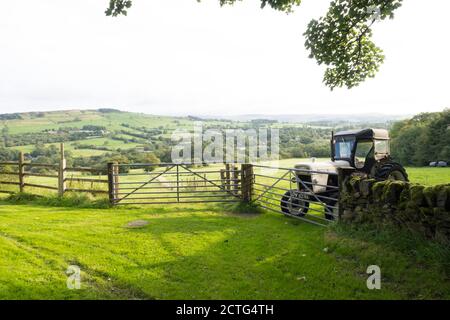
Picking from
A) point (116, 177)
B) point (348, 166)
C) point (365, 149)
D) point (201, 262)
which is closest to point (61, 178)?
point (116, 177)

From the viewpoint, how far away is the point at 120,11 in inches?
225

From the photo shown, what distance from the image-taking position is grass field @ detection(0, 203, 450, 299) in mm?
4160

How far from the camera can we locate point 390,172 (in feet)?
29.2

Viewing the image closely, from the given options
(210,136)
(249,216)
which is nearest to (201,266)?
(249,216)

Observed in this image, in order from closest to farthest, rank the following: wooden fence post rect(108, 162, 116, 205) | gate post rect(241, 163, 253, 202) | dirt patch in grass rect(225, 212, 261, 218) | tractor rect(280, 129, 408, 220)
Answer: tractor rect(280, 129, 408, 220) → dirt patch in grass rect(225, 212, 261, 218) → gate post rect(241, 163, 253, 202) → wooden fence post rect(108, 162, 116, 205)

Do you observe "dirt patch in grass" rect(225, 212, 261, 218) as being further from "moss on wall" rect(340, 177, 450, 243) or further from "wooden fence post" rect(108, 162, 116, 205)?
"wooden fence post" rect(108, 162, 116, 205)

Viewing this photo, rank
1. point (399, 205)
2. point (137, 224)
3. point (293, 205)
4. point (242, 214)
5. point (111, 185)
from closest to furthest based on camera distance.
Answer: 1. point (399, 205)
2. point (137, 224)
3. point (293, 205)
4. point (242, 214)
5. point (111, 185)

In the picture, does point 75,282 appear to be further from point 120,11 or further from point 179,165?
point 179,165

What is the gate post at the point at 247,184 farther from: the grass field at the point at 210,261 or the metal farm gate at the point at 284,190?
the grass field at the point at 210,261

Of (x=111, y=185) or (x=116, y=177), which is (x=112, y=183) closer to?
(x=111, y=185)

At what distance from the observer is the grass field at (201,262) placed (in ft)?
13.6

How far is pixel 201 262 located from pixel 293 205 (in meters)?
4.43

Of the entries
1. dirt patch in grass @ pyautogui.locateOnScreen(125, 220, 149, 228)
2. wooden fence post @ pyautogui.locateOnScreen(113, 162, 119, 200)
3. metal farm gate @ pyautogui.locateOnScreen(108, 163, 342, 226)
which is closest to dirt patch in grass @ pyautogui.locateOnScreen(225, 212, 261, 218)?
metal farm gate @ pyautogui.locateOnScreen(108, 163, 342, 226)

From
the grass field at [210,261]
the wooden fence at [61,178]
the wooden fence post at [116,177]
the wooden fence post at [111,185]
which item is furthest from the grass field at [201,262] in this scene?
the wooden fence at [61,178]
